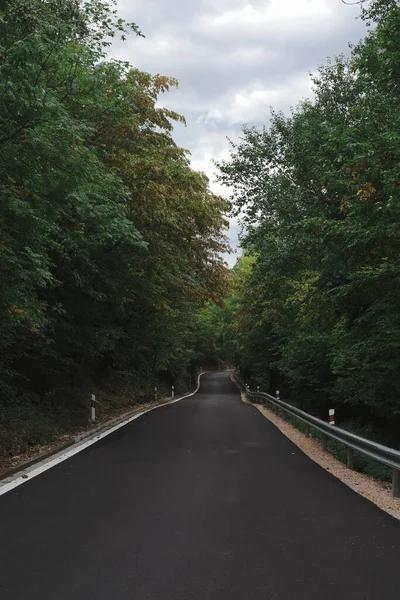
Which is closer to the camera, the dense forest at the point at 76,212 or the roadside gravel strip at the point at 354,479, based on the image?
the roadside gravel strip at the point at 354,479

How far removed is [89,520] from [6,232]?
4535mm

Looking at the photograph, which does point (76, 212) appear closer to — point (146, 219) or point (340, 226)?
point (146, 219)

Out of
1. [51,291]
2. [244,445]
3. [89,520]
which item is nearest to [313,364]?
[244,445]

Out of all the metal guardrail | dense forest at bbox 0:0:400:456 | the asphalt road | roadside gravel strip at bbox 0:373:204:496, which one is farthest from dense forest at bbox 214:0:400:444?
roadside gravel strip at bbox 0:373:204:496

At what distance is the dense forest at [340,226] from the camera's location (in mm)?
9508

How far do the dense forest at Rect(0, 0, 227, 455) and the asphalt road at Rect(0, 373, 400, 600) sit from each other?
3.39 metres

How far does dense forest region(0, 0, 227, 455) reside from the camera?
738 cm

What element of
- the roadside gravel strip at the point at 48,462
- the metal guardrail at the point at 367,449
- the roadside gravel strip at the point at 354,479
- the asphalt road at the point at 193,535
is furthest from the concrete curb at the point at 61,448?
the metal guardrail at the point at 367,449

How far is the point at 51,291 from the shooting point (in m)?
14.1

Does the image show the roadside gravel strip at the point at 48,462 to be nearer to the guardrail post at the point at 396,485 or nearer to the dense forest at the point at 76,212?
the dense forest at the point at 76,212

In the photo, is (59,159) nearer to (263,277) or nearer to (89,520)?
(89,520)

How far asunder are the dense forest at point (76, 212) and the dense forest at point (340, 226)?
2760 mm

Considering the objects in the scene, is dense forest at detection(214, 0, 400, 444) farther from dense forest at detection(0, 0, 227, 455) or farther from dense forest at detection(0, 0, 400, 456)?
dense forest at detection(0, 0, 227, 455)

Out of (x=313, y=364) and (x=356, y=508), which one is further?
(x=313, y=364)
